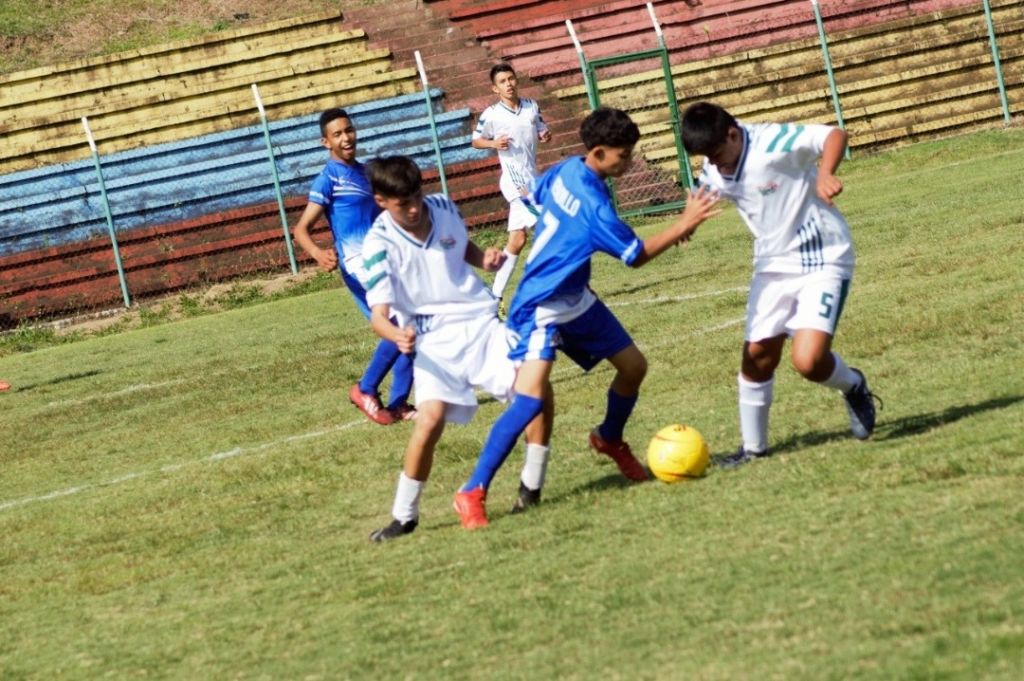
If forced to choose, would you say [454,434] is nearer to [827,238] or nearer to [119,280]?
[827,238]

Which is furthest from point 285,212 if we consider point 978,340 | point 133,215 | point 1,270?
point 978,340

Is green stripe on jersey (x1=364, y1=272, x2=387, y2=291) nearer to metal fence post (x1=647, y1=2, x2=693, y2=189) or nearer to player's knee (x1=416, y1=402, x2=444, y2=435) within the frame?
player's knee (x1=416, y1=402, x2=444, y2=435)

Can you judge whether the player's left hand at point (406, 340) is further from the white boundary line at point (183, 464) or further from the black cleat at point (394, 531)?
the white boundary line at point (183, 464)

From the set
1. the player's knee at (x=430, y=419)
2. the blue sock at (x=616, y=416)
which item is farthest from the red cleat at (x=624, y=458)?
the player's knee at (x=430, y=419)

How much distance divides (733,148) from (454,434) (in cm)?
296

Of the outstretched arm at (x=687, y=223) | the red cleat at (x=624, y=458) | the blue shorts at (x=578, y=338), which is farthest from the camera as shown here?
the red cleat at (x=624, y=458)

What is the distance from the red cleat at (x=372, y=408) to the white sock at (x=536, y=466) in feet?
9.86

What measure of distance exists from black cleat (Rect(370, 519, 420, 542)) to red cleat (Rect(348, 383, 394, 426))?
118 inches

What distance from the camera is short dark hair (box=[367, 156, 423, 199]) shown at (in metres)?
6.88

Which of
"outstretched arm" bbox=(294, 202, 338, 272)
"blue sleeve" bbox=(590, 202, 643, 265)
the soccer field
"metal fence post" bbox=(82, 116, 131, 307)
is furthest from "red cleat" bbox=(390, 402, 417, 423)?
"metal fence post" bbox=(82, 116, 131, 307)

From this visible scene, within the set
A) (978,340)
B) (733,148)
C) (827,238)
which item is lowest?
(978,340)

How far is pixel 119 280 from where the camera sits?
79.3 ft

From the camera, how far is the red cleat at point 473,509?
6.89 metres

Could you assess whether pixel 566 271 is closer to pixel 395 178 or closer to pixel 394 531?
pixel 395 178
